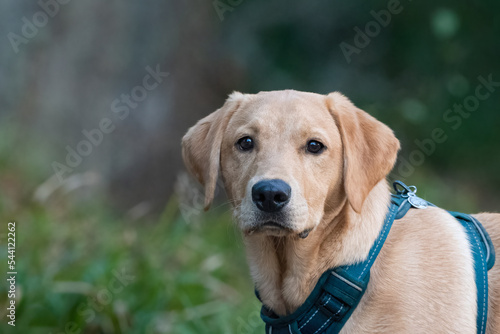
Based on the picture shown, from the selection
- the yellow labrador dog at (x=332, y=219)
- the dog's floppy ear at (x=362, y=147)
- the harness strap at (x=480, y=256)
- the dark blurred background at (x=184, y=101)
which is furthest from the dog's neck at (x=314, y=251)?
the dark blurred background at (x=184, y=101)

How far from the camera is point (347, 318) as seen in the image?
288 cm

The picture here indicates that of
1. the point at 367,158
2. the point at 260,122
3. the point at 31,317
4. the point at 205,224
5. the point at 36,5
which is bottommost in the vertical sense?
the point at 205,224

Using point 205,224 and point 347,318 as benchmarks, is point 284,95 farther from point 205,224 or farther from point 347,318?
point 205,224

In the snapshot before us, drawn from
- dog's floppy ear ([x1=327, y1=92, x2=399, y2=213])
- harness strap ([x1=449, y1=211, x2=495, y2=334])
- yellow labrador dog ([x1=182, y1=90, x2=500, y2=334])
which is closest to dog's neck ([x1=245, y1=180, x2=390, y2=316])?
yellow labrador dog ([x1=182, y1=90, x2=500, y2=334])

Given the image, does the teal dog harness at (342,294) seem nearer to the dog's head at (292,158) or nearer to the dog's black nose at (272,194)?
the dog's head at (292,158)

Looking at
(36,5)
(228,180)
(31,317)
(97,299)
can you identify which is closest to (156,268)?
(97,299)

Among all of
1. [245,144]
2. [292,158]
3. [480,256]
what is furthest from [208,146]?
[480,256]

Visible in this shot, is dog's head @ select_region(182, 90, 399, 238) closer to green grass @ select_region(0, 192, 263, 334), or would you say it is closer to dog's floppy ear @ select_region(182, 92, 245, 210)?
dog's floppy ear @ select_region(182, 92, 245, 210)

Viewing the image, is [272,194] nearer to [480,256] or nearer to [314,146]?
[314,146]

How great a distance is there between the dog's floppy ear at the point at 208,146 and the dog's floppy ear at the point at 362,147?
63 cm

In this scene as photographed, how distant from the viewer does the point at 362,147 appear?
3.28 m

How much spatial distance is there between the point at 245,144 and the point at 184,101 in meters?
4.42

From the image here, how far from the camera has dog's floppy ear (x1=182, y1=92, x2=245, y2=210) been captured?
346 centimetres

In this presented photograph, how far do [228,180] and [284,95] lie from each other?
577 millimetres
